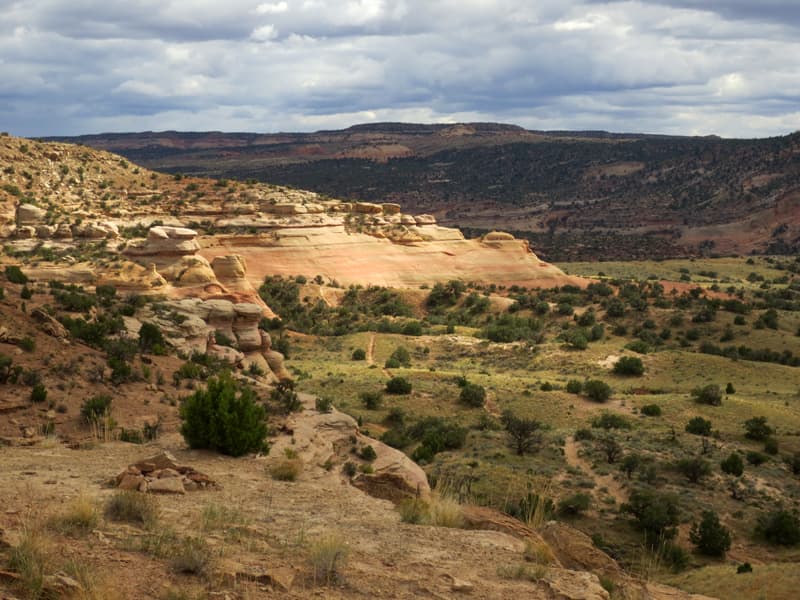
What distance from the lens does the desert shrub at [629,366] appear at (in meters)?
39.4

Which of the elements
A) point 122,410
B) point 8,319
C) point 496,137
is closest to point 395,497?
point 122,410

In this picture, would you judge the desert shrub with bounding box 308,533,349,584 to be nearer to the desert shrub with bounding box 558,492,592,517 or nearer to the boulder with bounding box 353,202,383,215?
the desert shrub with bounding box 558,492,592,517

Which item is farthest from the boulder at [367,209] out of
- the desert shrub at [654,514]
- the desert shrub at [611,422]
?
the desert shrub at [654,514]

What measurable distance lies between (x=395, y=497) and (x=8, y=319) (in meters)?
12.1

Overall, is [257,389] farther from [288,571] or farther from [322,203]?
[322,203]

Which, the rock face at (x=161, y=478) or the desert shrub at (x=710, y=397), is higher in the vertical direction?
the rock face at (x=161, y=478)

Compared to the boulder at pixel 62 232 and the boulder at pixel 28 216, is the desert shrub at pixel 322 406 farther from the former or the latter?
the boulder at pixel 28 216

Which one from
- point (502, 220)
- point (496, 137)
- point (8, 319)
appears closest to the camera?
point (8, 319)

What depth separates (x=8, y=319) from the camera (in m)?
20.0

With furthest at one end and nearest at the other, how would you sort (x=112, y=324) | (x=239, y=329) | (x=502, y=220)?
(x=502, y=220) → (x=239, y=329) → (x=112, y=324)

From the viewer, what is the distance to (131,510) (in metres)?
9.20

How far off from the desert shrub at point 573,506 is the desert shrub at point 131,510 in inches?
552

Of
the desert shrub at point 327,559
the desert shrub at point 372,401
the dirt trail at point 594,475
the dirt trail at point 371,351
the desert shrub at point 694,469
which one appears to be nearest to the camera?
the desert shrub at point 327,559

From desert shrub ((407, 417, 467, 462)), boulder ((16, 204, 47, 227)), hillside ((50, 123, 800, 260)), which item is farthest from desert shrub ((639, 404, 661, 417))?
hillside ((50, 123, 800, 260))
